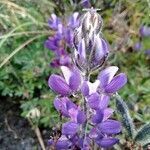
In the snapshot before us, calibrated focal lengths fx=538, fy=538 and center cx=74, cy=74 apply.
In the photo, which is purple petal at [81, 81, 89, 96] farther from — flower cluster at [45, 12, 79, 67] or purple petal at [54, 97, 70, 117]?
flower cluster at [45, 12, 79, 67]

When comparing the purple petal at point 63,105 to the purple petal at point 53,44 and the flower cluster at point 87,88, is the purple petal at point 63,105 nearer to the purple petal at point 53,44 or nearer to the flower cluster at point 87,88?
the flower cluster at point 87,88

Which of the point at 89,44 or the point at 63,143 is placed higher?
the point at 89,44

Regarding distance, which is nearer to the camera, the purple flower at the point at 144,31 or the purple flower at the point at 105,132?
the purple flower at the point at 105,132

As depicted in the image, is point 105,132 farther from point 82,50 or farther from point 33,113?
point 33,113

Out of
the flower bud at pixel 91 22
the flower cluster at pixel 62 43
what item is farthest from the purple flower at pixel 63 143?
the flower cluster at pixel 62 43

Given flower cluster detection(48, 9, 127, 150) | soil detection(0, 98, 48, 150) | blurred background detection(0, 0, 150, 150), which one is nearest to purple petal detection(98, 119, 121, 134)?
flower cluster detection(48, 9, 127, 150)

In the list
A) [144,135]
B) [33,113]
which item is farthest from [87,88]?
[33,113]
